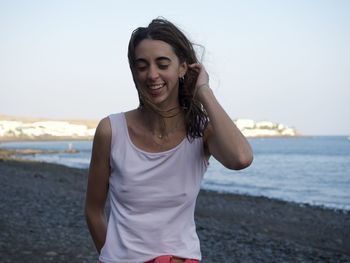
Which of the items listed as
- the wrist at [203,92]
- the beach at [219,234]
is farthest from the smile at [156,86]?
the beach at [219,234]

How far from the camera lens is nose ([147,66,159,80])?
1951mm

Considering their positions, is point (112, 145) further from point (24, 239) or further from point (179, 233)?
point (24, 239)

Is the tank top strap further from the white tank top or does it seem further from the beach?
the beach

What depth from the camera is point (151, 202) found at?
1.88 metres

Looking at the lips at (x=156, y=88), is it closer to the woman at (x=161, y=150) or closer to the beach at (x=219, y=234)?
the woman at (x=161, y=150)

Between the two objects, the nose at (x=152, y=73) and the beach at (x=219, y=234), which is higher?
the nose at (x=152, y=73)

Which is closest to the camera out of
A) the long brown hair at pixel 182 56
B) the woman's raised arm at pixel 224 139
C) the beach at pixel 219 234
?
the woman's raised arm at pixel 224 139

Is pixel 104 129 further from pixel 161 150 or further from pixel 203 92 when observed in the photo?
pixel 203 92

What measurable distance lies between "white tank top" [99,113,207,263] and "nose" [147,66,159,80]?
25cm

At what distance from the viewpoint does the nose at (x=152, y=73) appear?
6.40ft

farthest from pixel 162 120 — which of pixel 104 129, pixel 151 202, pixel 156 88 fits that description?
pixel 151 202

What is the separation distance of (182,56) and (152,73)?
0.16 metres

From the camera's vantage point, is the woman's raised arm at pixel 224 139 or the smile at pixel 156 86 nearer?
the woman's raised arm at pixel 224 139

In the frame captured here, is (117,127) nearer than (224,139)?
No
